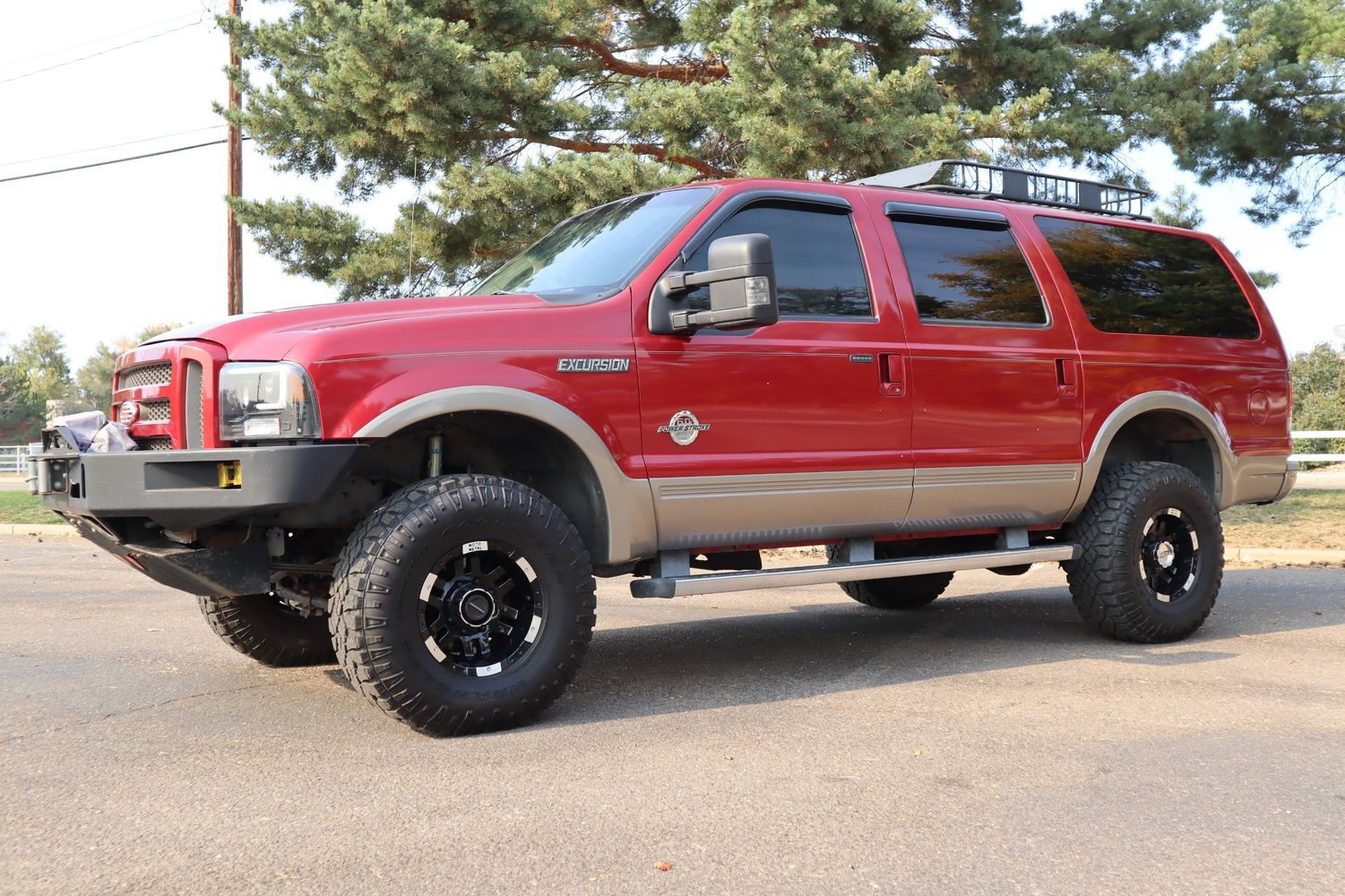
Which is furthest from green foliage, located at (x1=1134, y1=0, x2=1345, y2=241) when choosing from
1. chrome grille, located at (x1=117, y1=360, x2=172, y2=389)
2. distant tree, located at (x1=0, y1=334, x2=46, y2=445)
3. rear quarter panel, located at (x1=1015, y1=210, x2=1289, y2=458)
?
distant tree, located at (x1=0, y1=334, x2=46, y2=445)

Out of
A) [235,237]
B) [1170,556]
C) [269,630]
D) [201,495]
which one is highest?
[235,237]

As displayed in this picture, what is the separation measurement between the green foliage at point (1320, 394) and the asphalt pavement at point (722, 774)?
3017cm

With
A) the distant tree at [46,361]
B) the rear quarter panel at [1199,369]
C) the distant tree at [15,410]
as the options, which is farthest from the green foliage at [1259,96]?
the distant tree at [46,361]

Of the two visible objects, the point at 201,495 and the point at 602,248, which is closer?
the point at 201,495

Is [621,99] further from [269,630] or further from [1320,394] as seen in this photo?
[1320,394]

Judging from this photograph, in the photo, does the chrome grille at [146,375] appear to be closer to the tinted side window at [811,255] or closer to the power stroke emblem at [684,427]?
the power stroke emblem at [684,427]

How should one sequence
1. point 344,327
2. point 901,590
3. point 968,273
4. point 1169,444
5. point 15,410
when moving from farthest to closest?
point 15,410
point 901,590
point 1169,444
point 968,273
point 344,327

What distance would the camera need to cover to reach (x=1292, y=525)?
12438mm

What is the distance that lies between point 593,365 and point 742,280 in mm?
663

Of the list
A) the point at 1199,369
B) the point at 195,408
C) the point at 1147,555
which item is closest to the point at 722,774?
the point at 195,408

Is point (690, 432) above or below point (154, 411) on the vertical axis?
below

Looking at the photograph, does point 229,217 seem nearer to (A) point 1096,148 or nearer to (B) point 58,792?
(A) point 1096,148

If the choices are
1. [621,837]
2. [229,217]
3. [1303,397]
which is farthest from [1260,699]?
[1303,397]

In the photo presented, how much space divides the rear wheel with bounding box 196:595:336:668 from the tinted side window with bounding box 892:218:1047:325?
323 cm
